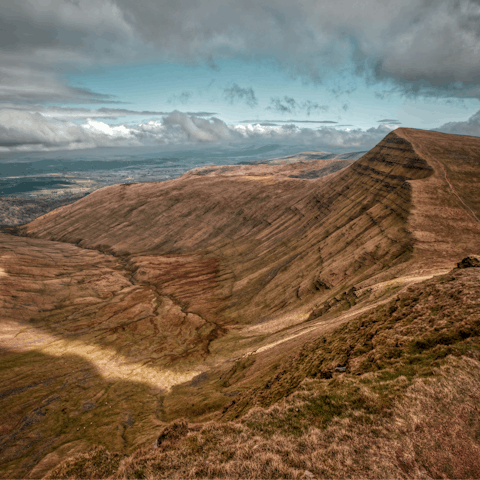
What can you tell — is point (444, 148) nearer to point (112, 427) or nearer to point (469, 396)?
point (469, 396)

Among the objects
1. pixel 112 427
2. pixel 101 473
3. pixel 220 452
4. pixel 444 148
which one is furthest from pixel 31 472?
pixel 444 148

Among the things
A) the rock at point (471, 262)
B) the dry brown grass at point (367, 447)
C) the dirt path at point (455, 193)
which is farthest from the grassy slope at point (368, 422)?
the dirt path at point (455, 193)

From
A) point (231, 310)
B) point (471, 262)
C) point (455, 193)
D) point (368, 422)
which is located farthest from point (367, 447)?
point (455, 193)

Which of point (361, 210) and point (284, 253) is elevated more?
point (361, 210)

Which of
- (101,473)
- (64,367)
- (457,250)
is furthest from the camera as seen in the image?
(64,367)

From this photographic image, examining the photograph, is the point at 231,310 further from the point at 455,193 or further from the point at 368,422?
the point at 368,422
